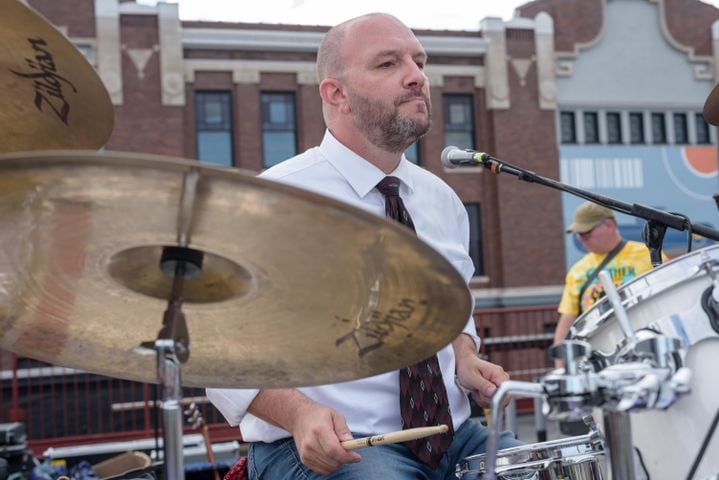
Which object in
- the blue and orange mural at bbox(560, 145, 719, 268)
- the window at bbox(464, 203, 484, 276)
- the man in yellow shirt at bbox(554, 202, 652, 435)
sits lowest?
the man in yellow shirt at bbox(554, 202, 652, 435)

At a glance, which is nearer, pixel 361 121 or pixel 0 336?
pixel 0 336

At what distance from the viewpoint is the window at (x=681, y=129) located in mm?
21062

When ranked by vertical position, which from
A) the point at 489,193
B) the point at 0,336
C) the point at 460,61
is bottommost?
the point at 0,336

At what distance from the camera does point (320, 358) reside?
1.58 m

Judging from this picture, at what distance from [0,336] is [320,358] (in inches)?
25.4

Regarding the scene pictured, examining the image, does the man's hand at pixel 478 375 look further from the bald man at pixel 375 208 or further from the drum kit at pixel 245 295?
the drum kit at pixel 245 295

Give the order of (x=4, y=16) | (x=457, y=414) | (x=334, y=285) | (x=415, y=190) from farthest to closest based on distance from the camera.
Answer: (x=415, y=190)
(x=457, y=414)
(x=4, y=16)
(x=334, y=285)

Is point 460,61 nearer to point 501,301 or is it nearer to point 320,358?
point 501,301

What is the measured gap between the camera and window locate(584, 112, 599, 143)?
20.3 meters

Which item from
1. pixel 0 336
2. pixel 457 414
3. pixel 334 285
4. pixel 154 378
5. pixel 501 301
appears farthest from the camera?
pixel 501 301

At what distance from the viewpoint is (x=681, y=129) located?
69.4 feet

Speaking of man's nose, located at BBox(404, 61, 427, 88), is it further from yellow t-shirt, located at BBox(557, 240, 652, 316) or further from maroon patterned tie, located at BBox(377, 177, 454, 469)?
yellow t-shirt, located at BBox(557, 240, 652, 316)

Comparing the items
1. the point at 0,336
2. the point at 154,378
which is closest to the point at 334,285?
the point at 154,378

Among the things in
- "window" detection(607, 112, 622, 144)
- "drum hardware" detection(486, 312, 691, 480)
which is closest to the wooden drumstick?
"drum hardware" detection(486, 312, 691, 480)
